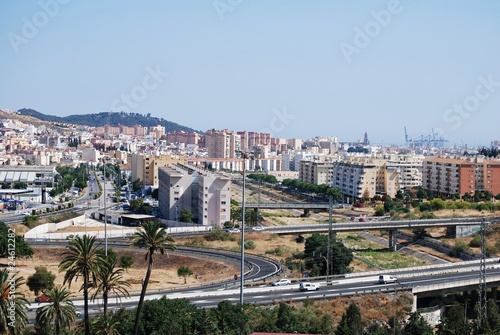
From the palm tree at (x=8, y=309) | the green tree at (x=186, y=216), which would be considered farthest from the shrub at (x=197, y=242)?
the palm tree at (x=8, y=309)

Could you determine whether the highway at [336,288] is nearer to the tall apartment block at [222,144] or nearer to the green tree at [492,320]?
the green tree at [492,320]

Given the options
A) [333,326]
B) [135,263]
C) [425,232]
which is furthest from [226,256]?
[425,232]

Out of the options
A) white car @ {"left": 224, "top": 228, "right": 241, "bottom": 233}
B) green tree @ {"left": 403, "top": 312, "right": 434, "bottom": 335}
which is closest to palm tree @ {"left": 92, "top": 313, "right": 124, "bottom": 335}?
green tree @ {"left": 403, "top": 312, "right": 434, "bottom": 335}

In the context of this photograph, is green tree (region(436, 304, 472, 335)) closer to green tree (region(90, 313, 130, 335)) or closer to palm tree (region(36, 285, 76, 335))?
green tree (region(90, 313, 130, 335))

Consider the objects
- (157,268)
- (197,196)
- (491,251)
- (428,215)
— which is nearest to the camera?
(157,268)

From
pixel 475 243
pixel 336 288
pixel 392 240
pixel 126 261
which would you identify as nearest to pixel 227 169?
pixel 392 240

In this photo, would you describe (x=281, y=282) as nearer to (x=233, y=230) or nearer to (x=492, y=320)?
(x=492, y=320)

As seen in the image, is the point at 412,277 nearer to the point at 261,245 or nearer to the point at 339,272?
the point at 339,272
